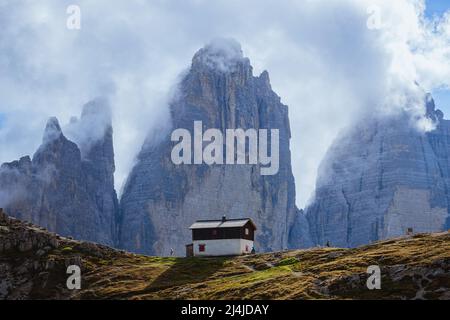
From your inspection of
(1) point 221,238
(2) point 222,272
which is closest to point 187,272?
(2) point 222,272

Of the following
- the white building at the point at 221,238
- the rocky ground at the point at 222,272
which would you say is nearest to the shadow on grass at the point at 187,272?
the rocky ground at the point at 222,272

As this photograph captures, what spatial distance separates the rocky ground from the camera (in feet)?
317

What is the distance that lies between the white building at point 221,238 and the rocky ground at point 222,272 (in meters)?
5.46

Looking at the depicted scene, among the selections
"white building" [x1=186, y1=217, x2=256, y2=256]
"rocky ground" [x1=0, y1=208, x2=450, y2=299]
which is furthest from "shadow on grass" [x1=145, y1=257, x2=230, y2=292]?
"white building" [x1=186, y1=217, x2=256, y2=256]

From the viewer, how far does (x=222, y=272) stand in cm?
11931

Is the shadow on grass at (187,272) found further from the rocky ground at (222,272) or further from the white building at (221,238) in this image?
the white building at (221,238)

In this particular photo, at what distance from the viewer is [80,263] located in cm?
12438

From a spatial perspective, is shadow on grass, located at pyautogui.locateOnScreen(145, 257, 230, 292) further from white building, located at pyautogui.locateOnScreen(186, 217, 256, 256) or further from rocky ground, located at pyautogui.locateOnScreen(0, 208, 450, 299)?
white building, located at pyautogui.locateOnScreen(186, 217, 256, 256)

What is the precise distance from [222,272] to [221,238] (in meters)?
18.3

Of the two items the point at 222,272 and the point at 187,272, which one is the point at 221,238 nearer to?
the point at 187,272

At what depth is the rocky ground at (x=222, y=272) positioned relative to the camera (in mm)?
96688
